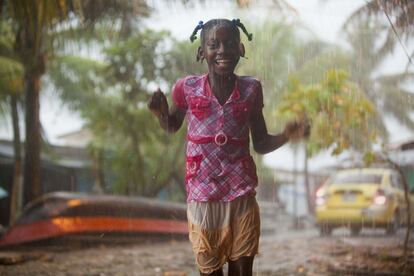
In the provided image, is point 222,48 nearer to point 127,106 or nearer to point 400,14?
point 400,14

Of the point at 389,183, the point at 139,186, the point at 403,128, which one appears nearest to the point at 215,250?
the point at 389,183

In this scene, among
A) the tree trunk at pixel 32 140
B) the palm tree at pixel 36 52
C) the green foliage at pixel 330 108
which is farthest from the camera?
the tree trunk at pixel 32 140

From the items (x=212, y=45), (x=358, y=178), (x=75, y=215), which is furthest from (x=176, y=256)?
(x=212, y=45)

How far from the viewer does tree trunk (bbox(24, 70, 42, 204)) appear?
870 cm

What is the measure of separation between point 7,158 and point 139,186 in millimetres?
3633

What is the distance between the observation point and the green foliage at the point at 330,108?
210 inches

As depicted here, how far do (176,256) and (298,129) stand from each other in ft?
15.6

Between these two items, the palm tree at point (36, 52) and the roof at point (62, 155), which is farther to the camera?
the roof at point (62, 155)

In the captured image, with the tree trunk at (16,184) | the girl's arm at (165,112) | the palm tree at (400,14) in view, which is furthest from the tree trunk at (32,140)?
the girl's arm at (165,112)

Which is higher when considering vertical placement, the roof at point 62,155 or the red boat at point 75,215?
the roof at point 62,155

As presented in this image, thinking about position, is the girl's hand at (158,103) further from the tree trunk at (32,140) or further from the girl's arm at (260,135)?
the tree trunk at (32,140)

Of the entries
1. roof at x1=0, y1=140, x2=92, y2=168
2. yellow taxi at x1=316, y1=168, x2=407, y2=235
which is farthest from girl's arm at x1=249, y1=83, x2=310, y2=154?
roof at x1=0, y1=140, x2=92, y2=168

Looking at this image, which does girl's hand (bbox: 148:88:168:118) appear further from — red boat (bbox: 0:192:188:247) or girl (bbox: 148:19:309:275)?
red boat (bbox: 0:192:188:247)

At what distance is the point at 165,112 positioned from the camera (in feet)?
7.29
